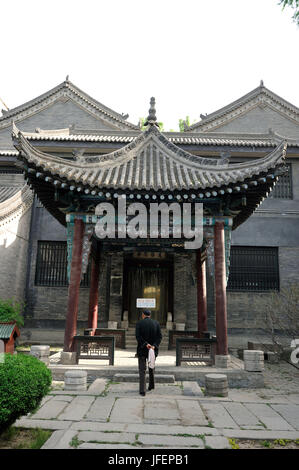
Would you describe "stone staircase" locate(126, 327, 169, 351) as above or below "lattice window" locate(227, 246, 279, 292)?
below

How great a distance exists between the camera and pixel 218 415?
4.84 m

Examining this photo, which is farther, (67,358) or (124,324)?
(124,324)

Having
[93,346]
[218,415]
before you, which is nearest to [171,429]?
[218,415]

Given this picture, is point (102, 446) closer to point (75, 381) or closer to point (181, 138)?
point (75, 381)

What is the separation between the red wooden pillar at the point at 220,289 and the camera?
754 cm

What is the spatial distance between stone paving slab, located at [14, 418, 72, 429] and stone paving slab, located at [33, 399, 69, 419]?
173 millimetres

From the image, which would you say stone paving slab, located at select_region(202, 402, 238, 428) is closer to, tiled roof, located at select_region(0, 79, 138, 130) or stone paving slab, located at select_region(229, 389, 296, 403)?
stone paving slab, located at select_region(229, 389, 296, 403)

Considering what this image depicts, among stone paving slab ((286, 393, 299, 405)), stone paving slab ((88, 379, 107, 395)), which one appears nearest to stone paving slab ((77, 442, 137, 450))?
stone paving slab ((88, 379, 107, 395))

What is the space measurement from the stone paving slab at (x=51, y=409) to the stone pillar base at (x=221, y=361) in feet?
11.7

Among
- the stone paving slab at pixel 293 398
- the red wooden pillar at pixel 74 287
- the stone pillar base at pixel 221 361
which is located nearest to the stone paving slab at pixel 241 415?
the stone paving slab at pixel 293 398

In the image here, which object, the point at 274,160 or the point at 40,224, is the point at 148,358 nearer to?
the point at 274,160

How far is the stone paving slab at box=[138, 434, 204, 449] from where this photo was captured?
369 centimetres

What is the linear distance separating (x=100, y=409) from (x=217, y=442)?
189cm

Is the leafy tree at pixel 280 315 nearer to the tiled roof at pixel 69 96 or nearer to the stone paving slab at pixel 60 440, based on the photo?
the stone paving slab at pixel 60 440
